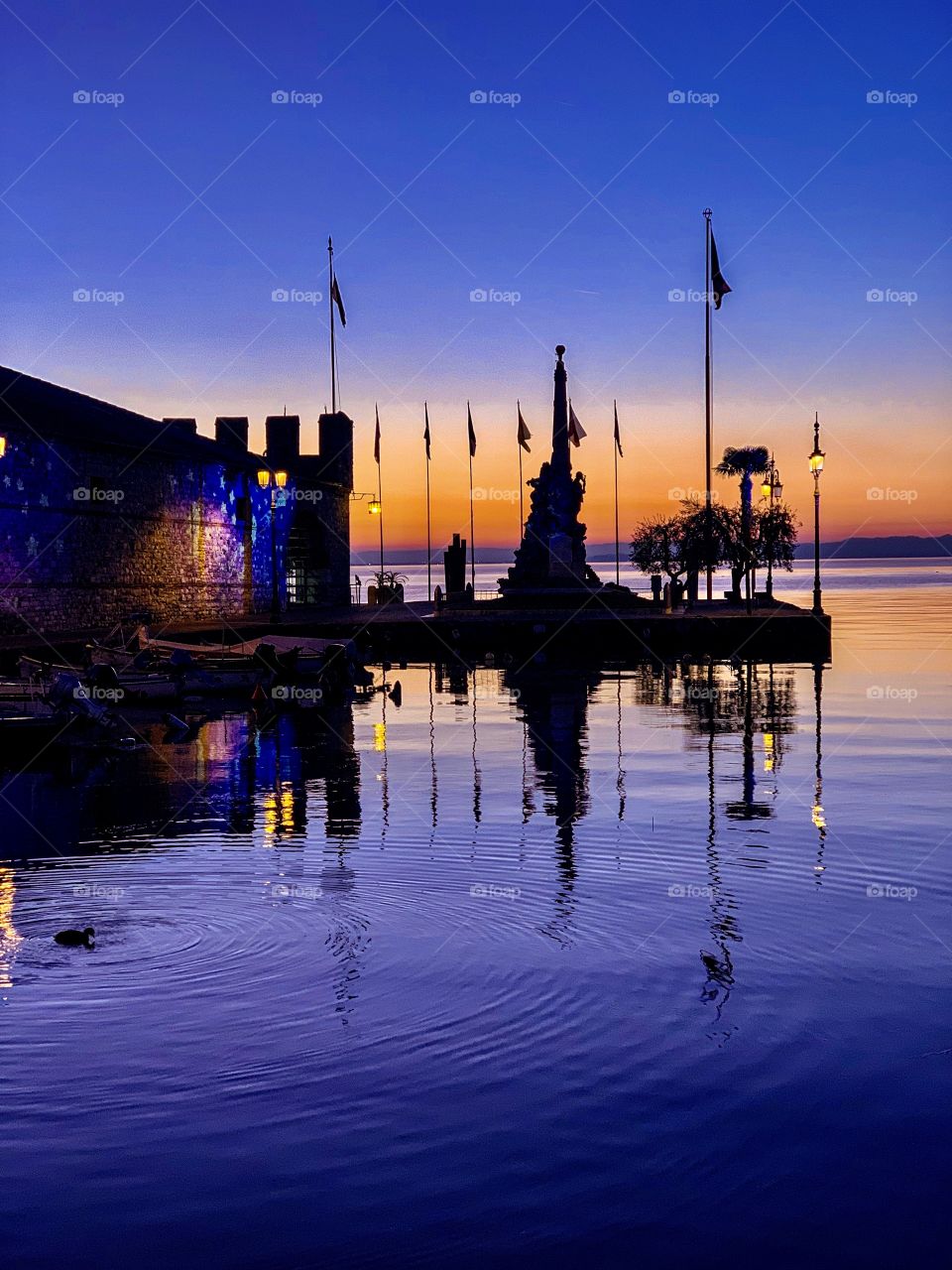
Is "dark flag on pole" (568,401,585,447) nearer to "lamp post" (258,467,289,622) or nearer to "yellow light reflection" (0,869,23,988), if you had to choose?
"lamp post" (258,467,289,622)

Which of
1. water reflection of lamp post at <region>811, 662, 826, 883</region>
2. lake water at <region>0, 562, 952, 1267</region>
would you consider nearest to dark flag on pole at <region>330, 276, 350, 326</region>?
water reflection of lamp post at <region>811, 662, 826, 883</region>

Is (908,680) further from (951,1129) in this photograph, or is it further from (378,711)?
(951,1129)

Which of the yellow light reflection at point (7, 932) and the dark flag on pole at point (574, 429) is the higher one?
the dark flag on pole at point (574, 429)

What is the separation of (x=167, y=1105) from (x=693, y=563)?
65.4 meters

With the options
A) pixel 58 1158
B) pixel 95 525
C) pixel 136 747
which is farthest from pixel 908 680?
pixel 58 1158

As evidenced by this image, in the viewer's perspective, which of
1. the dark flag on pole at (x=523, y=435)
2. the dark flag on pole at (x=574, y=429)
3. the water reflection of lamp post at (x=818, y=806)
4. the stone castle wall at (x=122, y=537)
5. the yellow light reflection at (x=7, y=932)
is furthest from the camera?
the dark flag on pole at (x=523, y=435)

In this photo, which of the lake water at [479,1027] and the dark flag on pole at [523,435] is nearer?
the lake water at [479,1027]

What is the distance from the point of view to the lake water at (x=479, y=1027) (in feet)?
20.3

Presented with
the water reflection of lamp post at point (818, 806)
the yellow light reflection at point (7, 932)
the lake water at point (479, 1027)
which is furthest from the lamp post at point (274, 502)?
the yellow light reflection at point (7, 932)

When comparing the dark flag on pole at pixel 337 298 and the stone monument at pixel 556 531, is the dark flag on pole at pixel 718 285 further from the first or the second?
the dark flag on pole at pixel 337 298

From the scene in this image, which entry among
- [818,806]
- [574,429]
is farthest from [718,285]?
[818,806]

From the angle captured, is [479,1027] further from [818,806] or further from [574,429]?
[574,429]

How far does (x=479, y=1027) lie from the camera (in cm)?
858

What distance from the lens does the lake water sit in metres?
6.19
